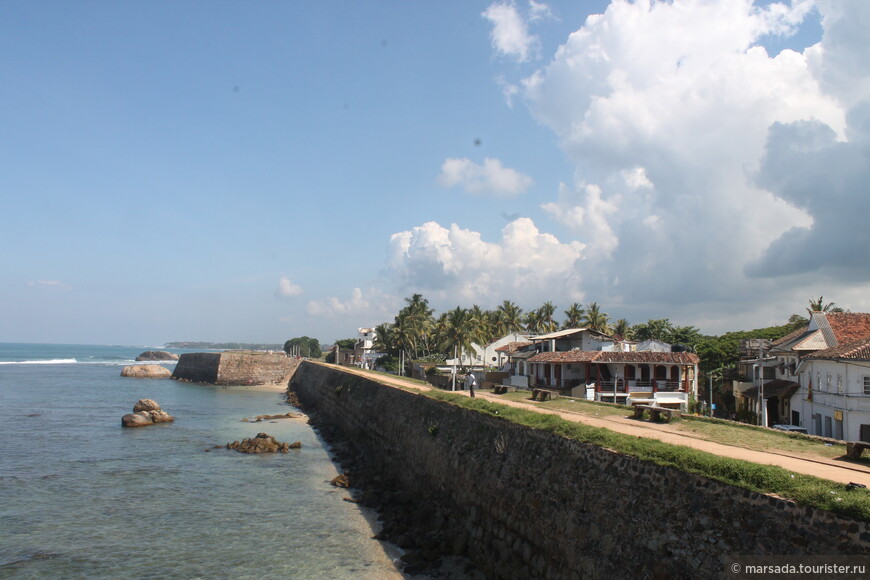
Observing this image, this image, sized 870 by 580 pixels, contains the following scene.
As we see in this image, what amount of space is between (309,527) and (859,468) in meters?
17.0

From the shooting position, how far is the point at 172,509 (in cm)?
2214

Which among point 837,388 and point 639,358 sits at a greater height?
point 639,358

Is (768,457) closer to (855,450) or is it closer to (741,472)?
(855,450)

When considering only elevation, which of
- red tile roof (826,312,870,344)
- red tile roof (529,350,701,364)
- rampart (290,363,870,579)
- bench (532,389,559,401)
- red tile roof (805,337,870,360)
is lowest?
rampart (290,363,870,579)

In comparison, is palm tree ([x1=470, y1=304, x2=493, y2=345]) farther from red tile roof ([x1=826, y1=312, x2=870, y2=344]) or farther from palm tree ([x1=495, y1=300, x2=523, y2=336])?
red tile roof ([x1=826, y1=312, x2=870, y2=344])

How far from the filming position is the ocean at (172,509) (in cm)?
1683

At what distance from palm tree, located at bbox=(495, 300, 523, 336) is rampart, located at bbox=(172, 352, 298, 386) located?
35559 millimetres

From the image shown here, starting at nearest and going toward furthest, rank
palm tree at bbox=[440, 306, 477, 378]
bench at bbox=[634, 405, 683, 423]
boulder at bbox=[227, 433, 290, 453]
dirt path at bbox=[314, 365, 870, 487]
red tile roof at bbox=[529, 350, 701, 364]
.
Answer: dirt path at bbox=[314, 365, 870, 487] → bench at bbox=[634, 405, 683, 423] → red tile roof at bbox=[529, 350, 701, 364] → boulder at bbox=[227, 433, 290, 453] → palm tree at bbox=[440, 306, 477, 378]

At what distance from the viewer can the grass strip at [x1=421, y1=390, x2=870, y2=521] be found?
→ 8242 millimetres

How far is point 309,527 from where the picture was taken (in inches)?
796

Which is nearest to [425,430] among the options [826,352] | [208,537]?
[208,537]

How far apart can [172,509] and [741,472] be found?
2123 cm

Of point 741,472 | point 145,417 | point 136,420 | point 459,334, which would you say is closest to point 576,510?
point 741,472

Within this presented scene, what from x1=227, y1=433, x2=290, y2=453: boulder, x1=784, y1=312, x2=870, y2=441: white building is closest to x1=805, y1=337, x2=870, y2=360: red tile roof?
x1=784, y1=312, x2=870, y2=441: white building
